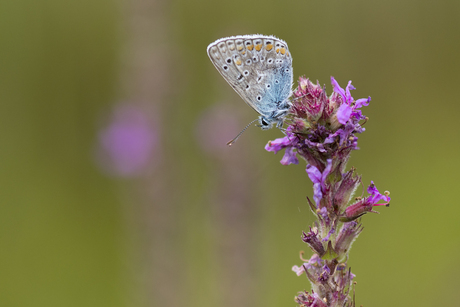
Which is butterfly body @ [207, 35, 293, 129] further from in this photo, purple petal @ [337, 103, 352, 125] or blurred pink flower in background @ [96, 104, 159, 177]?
blurred pink flower in background @ [96, 104, 159, 177]

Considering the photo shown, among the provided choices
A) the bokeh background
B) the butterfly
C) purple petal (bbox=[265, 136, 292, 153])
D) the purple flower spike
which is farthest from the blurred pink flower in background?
the purple flower spike

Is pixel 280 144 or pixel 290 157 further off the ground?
pixel 280 144

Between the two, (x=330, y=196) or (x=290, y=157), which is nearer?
(x=330, y=196)

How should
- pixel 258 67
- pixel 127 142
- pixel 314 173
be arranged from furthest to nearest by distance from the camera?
pixel 127 142 → pixel 258 67 → pixel 314 173

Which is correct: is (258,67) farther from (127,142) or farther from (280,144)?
(127,142)

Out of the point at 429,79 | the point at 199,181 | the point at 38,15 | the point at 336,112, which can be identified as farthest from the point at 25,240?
the point at 429,79

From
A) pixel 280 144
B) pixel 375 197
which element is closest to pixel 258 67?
pixel 280 144

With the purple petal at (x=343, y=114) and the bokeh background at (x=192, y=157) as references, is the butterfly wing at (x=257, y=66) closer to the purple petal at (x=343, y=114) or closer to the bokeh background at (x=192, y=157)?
the purple petal at (x=343, y=114)

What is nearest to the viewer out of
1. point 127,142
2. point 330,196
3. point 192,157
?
point 330,196
